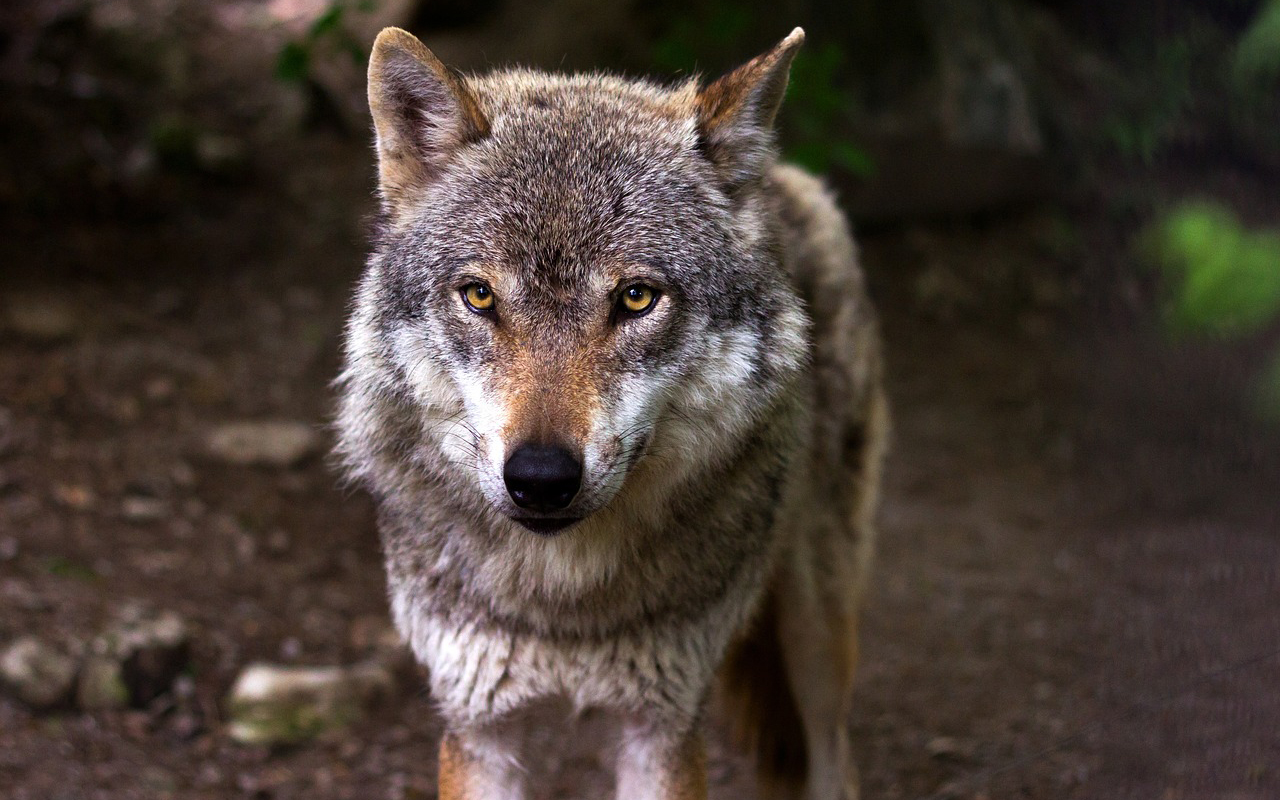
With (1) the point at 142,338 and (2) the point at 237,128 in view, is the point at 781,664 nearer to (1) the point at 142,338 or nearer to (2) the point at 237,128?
(1) the point at 142,338

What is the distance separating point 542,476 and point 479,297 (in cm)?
58

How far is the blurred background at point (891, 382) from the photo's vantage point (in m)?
4.49

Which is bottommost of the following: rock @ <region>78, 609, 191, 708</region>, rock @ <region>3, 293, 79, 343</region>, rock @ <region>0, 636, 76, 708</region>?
rock @ <region>78, 609, 191, 708</region>

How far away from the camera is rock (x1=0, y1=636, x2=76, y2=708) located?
4289mm

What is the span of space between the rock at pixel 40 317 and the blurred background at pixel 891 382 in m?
0.02

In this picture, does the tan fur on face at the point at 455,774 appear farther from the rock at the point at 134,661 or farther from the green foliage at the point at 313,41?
the green foliage at the point at 313,41

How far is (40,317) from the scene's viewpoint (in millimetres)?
6324

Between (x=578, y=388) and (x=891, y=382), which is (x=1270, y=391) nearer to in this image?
(x=891, y=382)

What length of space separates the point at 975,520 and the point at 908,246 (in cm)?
243

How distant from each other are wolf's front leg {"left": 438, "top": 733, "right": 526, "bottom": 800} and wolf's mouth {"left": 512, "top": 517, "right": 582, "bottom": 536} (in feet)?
2.76

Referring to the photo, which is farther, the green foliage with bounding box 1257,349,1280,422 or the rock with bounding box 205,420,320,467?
the rock with bounding box 205,420,320,467

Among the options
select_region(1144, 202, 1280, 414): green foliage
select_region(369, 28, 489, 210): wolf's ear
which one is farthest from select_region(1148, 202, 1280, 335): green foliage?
select_region(369, 28, 489, 210): wolf's ear

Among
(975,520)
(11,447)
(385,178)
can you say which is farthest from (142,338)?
(975,520)

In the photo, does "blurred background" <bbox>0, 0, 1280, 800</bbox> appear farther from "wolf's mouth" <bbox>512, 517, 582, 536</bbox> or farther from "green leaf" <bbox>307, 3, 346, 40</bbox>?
"wolf's mouth" <bbox>512, 517, 582, 536</bbox>
